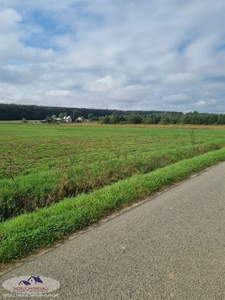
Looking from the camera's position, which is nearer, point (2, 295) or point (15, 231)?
point (2, 295)

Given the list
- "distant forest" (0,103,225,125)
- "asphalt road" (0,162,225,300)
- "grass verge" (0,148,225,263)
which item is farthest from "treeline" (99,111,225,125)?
"asphalt road" (0,162,225,300)

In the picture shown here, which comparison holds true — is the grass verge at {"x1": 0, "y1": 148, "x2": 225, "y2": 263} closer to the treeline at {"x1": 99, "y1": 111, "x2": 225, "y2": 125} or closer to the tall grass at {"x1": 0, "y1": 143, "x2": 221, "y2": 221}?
the tall grass at {"x1": 0, "y1": 143, "x2": 221, "y2": 221}

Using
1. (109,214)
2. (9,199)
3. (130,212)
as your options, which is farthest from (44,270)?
(9,199)

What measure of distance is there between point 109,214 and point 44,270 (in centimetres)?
208

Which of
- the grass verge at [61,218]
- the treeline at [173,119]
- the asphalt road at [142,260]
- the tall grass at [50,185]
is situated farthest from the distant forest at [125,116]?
the asphalt road at [142,260]

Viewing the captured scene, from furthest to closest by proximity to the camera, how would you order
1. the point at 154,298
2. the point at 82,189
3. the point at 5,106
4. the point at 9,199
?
the point at 5,106
the point at 82,189
the point at 9,199
the point at 154,298

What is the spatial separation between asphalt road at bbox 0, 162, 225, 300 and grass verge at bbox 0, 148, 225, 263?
296 millimetres

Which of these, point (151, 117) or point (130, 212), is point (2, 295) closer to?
point (130, 212)

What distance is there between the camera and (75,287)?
2451 mm

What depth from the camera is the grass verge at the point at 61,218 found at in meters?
3.31

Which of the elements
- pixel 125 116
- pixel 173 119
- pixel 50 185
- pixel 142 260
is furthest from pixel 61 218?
pixel 125 116

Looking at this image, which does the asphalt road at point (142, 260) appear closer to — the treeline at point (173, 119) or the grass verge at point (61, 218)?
the grass verge at point (61, 218)

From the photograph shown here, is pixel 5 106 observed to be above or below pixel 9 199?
above

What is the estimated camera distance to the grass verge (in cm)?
331
